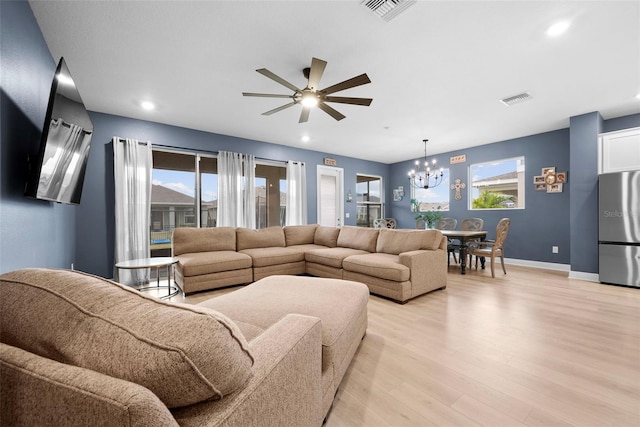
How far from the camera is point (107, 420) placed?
1.44 ft

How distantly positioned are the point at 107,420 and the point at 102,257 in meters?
4.64

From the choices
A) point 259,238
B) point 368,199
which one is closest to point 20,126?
point 259,238

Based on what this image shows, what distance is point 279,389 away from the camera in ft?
2.74

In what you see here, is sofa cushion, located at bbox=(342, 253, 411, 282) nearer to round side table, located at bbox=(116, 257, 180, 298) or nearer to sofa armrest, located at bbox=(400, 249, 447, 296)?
sofa armrest, located at bbox=(400, 249, 447, 296)

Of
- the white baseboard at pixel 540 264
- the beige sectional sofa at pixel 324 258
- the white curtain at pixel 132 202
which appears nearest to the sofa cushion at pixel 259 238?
the beige sectional sofa at pixel 324 258

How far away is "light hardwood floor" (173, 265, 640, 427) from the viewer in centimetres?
140

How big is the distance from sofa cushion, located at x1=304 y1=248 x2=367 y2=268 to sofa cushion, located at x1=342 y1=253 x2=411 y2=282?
0.15m

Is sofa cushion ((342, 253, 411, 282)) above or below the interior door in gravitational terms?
below

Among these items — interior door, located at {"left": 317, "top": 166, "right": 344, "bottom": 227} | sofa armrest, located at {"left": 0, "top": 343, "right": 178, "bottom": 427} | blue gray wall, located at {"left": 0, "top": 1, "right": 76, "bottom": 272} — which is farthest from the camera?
interior door, located at {"left": 317, "top": 166, "right": 344, "bottom": 227}

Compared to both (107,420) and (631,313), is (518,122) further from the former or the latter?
(107,420)

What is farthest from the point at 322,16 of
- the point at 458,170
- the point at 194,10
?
the point at 458,170

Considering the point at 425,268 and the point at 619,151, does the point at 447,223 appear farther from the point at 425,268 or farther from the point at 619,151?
the point at 425,268

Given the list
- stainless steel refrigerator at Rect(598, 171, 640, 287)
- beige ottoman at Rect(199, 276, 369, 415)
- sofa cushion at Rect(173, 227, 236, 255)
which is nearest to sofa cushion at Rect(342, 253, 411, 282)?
beige ottoman at Rect(199, 276, 369, 415)

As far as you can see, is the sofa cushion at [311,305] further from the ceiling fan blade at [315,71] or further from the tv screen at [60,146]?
the ceiling fan blade at [315,71]
